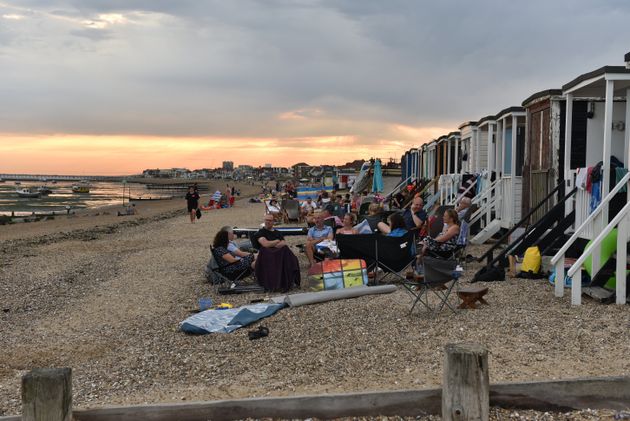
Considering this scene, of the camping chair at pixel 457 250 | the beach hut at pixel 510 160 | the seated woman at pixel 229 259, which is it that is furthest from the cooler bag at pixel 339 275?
the beach hut at pixel 510 160

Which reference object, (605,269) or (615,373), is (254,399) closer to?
(615,373)

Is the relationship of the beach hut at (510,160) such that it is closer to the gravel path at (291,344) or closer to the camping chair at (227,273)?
the gravel path at (291,344)

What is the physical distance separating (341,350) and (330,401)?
4.90 feet

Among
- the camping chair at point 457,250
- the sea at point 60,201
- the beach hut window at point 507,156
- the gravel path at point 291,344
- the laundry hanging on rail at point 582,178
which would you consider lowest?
the sea at point 60,201

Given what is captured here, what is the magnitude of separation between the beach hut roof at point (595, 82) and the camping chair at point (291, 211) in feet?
46.4

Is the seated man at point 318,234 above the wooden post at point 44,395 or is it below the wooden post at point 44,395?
above

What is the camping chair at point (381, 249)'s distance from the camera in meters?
8.05

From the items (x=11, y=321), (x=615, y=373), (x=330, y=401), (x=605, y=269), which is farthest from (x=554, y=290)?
(x=11, y=321)

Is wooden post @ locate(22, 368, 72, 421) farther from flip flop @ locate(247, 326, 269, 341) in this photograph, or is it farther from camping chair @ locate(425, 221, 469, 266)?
camping chair @ locate(425, 221, 469, 266)

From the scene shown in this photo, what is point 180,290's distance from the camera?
8961 mm

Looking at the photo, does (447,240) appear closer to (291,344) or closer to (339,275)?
(339,275)

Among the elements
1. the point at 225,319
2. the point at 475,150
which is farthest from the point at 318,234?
the point at 475,150

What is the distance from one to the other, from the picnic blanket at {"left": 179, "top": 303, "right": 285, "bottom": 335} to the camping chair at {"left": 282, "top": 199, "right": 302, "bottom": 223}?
1520cm

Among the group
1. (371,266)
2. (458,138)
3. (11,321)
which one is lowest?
(11,321)
